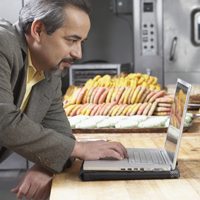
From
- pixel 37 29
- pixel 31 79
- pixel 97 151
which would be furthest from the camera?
pixel 31 79

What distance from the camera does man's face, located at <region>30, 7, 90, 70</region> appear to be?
1798 millimetres

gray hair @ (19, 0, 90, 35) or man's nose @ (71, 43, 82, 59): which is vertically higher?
gray hair @ (19, 0, 90, 35)

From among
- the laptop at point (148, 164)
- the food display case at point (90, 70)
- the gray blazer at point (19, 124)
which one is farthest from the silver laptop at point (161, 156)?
the food display case at point (90, 70)

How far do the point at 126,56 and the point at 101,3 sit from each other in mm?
659

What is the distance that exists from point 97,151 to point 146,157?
0.54 feet

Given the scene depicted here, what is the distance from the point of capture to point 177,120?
1.76m

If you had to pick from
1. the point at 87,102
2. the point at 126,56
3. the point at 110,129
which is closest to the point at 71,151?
the point at 110,129

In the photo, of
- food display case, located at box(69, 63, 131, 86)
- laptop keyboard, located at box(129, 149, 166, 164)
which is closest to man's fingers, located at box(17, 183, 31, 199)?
laptop keyboard, located at box(129, 149, 166, 164)

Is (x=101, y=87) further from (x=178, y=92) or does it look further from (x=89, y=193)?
(x=89, y=193)

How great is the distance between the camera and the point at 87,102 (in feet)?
10.1

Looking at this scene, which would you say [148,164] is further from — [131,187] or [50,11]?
[50,11]

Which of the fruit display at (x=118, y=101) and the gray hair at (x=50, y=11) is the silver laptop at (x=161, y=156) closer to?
the gray hair at (x=50, y=11)

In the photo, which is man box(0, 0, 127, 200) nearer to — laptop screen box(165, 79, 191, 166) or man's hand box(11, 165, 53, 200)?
man's hand box(11, 165, 53, 200)

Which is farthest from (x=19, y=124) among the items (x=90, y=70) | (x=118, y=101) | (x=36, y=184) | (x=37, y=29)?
(x=90, y=70)
